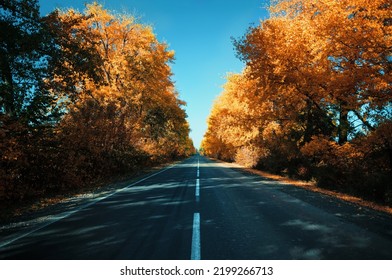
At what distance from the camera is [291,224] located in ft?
20.4

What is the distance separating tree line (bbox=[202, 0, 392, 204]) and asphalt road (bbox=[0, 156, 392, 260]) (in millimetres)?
4210

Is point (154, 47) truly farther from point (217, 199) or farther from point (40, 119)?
point (217, 199)

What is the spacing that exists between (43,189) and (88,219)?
209 inches

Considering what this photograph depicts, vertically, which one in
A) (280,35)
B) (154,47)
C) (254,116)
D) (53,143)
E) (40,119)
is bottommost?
(53,143)

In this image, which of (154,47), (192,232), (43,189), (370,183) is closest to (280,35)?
(370,183)

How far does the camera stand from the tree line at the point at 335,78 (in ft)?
31.5

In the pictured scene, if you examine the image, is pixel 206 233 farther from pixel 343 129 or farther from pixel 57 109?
pixel 343 129

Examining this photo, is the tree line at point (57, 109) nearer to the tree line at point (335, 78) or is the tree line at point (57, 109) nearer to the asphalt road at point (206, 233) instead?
the asphalt road at point (206, 233)

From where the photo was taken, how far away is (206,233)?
5523mm

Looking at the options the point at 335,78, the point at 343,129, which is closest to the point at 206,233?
the point at 335,78

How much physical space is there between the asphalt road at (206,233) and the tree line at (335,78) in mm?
4210

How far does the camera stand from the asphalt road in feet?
14.7

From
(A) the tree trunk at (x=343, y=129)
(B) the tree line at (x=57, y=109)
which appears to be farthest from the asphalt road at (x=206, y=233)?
(A) the tree trunk at (x=343, y=129)

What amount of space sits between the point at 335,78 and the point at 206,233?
8.36 meters
